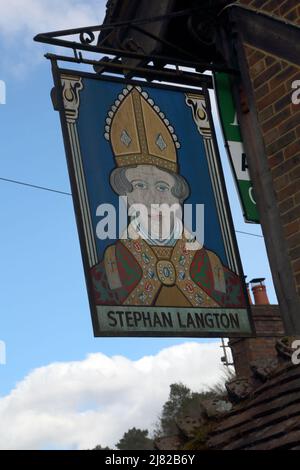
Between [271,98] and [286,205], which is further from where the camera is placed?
[271,98]

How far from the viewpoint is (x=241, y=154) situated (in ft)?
19.7

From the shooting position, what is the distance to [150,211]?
5.29 m

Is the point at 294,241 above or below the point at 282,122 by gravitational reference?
below

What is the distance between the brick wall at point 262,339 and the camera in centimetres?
1474

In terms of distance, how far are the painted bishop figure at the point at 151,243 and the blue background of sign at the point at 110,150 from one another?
0.16 ft

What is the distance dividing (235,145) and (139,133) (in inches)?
33.1

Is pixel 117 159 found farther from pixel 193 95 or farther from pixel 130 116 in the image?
pixel 193 95

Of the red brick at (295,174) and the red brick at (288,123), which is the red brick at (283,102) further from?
the red brick at (295,174)

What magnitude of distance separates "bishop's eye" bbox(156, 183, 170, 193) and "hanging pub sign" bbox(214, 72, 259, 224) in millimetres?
706

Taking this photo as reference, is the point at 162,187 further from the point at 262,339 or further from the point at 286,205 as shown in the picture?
the point at 262,339

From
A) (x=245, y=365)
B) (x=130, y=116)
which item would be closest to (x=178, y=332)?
(x=130, y=116)

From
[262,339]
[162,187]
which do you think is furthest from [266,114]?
[262,339]

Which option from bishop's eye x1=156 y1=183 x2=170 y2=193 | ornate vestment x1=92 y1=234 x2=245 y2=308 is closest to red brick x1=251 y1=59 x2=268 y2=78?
bishop's eye x1=156 y1=183 x2=170 y2=193

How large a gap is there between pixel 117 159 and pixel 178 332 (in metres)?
1.22
